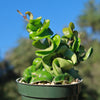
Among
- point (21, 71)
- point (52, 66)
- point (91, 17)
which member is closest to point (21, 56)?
point (21, 71)

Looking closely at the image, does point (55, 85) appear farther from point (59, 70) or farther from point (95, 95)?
point (95, 95)

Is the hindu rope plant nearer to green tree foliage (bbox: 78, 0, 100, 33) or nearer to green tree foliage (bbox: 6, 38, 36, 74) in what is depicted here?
green tree foliage (bbox: 6, 38, 36, 74)

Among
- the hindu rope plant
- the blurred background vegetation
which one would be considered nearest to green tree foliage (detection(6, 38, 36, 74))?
the blurred background vegetation

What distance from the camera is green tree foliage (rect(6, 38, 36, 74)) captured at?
4.14 m

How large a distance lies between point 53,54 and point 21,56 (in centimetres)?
360

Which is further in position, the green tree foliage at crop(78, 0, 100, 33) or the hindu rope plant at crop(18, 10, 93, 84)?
the green tree foliage at crop(78, 0, 100, 33)

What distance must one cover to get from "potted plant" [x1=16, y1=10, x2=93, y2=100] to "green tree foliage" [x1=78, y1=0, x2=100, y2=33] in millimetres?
6657

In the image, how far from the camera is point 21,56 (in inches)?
164

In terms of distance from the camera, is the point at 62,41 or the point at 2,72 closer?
the point at 62,41

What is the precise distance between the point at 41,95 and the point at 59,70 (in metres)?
0.11

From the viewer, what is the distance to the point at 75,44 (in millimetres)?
679

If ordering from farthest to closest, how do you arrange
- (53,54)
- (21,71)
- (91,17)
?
(91,17) → (21,71) → (53,54)

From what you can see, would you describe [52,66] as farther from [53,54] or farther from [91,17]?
[91,17]

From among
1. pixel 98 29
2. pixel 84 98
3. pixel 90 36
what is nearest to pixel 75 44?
pixel 84 98
